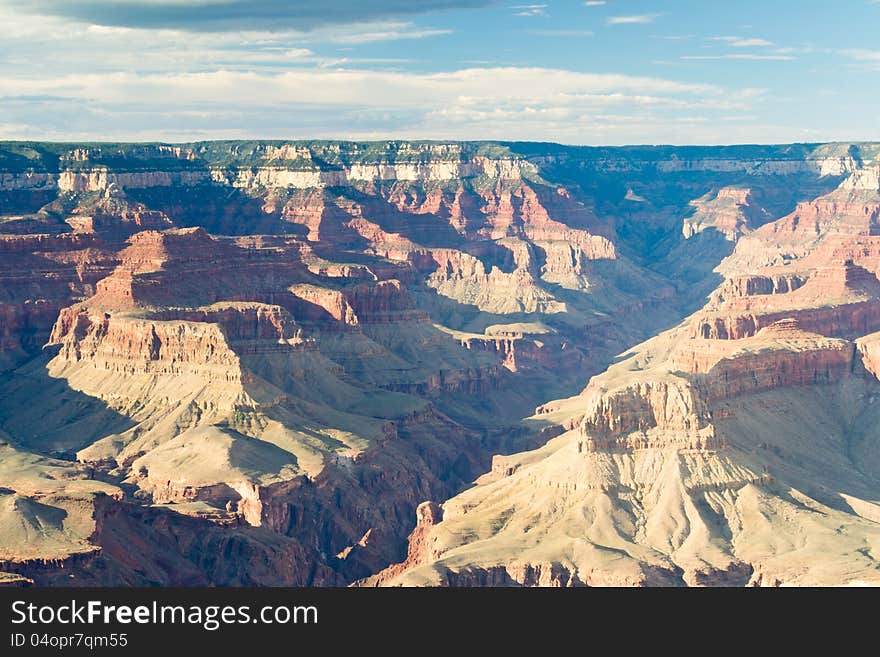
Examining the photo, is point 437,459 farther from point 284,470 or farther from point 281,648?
point 281,648

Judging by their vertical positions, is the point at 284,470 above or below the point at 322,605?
below

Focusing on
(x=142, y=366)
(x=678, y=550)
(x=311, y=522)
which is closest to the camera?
(x=678, y=550)

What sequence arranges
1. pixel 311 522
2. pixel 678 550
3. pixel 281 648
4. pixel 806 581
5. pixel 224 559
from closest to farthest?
pixel 281 648 → pixel 806 581 → pixel 678 550 → pixel 224 559 → pixel 311 522

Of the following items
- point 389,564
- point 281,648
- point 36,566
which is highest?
point 281,648

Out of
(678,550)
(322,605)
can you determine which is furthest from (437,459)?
(322,605)

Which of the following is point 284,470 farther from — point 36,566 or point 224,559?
point 36,566

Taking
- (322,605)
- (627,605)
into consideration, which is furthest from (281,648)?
(627,605)

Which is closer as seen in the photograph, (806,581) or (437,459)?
(806,581)

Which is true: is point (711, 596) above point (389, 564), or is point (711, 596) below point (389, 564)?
above

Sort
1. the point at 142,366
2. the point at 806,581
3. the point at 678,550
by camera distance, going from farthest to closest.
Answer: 1. the point at 142,366
2. the point at 678,550
3. the point at 806,581
